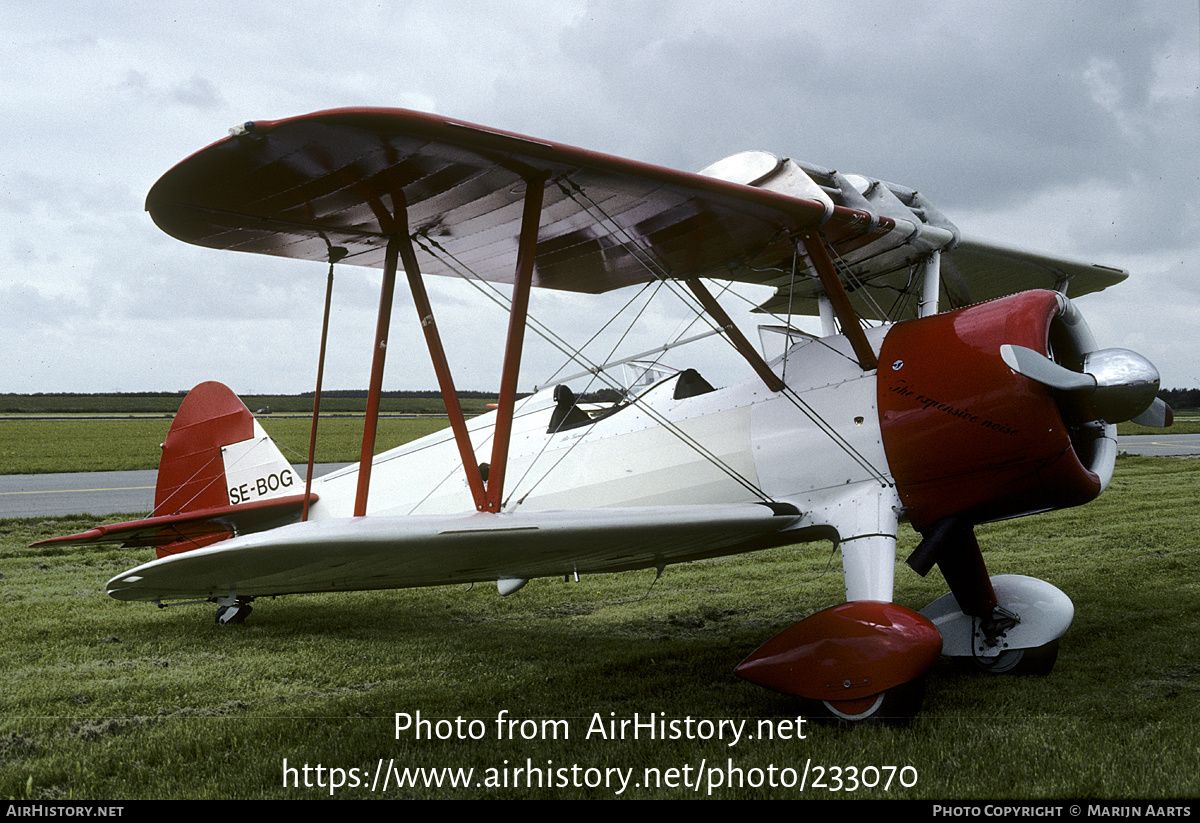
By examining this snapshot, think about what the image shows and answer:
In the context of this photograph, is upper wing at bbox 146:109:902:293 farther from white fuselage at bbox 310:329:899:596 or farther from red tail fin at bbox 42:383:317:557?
red tail fin at bbox 42:383:317:557

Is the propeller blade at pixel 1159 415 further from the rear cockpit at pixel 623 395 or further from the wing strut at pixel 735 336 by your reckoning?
the rear cockpit at pixel 623 395

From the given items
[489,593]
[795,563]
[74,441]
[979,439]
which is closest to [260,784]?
[979,439]

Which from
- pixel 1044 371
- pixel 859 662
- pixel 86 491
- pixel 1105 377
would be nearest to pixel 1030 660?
pixel 859 662

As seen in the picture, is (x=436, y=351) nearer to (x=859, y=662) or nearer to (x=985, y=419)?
(x=859, y=662)

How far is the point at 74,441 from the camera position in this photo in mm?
37656

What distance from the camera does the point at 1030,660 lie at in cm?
497

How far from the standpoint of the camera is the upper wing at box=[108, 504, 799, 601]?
3.50 meters

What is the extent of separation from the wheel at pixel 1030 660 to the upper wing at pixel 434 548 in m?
1.55

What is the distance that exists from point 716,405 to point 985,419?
167cm

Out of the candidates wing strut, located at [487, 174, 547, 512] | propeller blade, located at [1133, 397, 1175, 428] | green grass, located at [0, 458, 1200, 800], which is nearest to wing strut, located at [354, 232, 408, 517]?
wing strut, located at [487, 174, 547, 512]

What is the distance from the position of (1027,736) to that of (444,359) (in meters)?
3.44

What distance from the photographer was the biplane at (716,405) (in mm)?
3926

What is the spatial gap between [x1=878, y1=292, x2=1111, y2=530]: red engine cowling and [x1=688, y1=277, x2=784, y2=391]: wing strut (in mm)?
666

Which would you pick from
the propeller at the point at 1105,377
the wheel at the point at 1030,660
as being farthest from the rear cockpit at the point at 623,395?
the wheel at the point at 1030,660
